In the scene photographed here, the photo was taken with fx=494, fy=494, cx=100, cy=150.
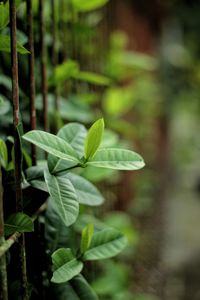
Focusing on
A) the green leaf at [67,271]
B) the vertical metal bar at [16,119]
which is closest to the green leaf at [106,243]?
the green leaf at [67,271]

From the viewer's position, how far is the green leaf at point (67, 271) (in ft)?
3.73

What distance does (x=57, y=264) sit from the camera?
1184 mm

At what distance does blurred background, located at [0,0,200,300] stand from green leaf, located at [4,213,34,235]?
318 mm

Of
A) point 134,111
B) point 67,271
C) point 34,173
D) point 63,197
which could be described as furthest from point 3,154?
point 134,111

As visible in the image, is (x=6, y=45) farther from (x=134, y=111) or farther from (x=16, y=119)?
(x=134, y=111)

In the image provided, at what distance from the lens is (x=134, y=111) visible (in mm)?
5719

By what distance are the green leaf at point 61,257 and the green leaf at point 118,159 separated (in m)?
0.23

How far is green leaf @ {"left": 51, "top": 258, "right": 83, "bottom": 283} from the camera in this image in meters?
1.14

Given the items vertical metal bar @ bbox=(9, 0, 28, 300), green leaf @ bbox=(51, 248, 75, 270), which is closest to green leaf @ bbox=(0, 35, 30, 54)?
vertical metal bar @ bbox=(9, 0, 28, 300)

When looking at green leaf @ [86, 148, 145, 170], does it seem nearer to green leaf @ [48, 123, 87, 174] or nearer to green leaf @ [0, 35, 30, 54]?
green leaf @ [48, 123, 87, 174]

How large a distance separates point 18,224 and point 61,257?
0.14 meters

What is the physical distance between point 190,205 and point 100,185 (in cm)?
572

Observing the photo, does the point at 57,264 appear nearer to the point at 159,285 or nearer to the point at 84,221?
the point at 84,221

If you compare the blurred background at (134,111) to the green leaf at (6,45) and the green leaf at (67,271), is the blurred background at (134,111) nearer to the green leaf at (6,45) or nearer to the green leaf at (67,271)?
the green leaf at (6,45)
